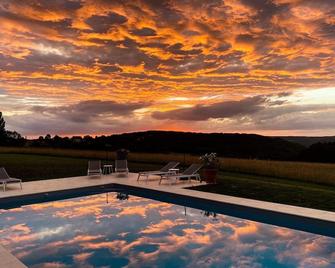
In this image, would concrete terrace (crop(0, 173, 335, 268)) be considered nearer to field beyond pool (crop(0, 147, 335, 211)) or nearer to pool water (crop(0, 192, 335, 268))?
pool water (crop(0, 192, 335, 268))

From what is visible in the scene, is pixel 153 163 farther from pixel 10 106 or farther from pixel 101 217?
pixel 101 217

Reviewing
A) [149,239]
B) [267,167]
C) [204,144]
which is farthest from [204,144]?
[149,239]

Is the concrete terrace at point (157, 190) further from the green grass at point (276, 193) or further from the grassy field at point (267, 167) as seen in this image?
the grassy field at point (267, 167)

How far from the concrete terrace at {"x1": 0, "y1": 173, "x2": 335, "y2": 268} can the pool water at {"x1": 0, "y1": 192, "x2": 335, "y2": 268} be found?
1.86 ft

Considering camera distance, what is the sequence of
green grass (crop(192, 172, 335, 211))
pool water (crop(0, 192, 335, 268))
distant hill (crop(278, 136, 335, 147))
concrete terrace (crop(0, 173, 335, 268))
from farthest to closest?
distant hill (crop(278, 136, 335, 147))
green grass (crop(192, 172, 335, 211))
concrete terrace (crop(0, 173, 335, 268))
pool water (crop(0, 192, 335, 268))

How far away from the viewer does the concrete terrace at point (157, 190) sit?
8.55 meters

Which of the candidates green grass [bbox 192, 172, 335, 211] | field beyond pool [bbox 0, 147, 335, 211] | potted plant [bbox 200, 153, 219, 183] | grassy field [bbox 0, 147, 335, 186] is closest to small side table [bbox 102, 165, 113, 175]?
field beyond pool [bbox 0, 147, 335, 211]

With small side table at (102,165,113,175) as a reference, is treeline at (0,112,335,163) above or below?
above

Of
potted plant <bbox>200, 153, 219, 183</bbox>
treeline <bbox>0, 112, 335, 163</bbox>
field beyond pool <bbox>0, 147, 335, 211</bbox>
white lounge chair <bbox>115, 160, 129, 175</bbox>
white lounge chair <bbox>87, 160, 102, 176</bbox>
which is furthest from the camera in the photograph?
treeline <bbox>0, 112, 335, 163</bbox>

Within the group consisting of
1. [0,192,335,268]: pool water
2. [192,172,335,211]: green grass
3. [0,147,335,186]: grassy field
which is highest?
[0,147,335,186]: grassy field

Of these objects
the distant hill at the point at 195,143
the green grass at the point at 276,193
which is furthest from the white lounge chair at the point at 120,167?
the distant hill at the point at 195,143

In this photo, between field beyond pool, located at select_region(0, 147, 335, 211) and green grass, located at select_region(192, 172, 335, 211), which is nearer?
green grass, located at select_region(192, 172, 335, 211)

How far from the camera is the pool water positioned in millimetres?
6734

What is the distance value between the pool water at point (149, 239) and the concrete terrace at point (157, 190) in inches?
22.3
